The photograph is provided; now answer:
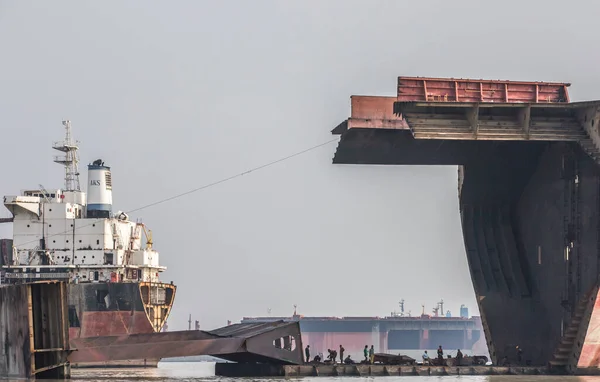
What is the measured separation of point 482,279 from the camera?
4622 cm

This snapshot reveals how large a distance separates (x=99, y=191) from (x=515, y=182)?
37.2 metres

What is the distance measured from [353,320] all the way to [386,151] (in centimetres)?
13150

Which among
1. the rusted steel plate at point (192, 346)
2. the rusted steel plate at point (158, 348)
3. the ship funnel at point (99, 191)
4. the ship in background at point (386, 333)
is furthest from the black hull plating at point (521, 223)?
the ship in background at point (386, 333)

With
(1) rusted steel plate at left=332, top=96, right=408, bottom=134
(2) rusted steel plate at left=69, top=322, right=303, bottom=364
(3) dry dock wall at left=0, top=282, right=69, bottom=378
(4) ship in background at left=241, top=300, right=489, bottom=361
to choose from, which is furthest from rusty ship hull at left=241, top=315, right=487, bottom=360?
(3) dry dock wall at left=0, top=282, right=69, bottom=378

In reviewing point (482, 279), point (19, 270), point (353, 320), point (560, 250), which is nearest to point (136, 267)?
point (19, 270)

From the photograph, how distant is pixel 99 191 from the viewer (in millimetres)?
75000

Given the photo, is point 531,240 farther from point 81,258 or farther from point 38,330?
point 81,258

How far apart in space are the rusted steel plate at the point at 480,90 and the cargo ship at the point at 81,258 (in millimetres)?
37072

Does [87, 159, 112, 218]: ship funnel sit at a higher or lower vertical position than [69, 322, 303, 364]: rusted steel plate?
higher

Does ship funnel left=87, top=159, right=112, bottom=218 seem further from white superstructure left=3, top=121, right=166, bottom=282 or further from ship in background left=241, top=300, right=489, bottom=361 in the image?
ship in background left=241, top=300, right=489, bottom=361

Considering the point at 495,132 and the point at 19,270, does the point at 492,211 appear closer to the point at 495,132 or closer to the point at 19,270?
the point at 495,132

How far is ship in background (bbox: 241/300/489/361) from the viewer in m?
169

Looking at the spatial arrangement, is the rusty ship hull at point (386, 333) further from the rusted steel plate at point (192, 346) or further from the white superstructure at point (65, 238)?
the rusted steel plate at point (192, 346)

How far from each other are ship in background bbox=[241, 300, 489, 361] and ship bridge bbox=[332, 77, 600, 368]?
393 ft
